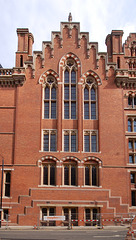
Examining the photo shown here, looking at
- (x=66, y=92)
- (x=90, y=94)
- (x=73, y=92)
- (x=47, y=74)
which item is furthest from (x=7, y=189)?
(x=90, y=94)

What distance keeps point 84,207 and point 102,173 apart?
4.06 meters

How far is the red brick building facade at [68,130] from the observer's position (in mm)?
31297

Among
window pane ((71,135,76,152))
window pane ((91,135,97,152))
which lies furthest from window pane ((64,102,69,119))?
window pane ((91,135,97,152))

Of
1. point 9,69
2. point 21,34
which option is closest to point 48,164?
point 9,69

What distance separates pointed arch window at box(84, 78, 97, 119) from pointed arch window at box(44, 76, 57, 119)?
11.9 ft

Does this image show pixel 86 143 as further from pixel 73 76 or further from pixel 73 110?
pixel 73 76

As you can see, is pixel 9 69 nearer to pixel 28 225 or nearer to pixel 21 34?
pixel 21 34

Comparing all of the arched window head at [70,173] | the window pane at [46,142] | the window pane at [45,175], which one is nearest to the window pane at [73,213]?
the arched window head at [70,173]

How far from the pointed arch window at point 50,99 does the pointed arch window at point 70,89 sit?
1.37 m

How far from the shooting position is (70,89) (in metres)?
35.2

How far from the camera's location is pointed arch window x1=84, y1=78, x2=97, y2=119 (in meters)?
34.7

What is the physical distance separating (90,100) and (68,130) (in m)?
4.40

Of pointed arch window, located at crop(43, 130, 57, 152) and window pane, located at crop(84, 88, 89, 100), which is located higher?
window pane, located at crop(84, 88, 89, 100)

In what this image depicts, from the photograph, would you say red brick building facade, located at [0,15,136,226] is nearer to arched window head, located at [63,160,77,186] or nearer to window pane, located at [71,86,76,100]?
arched window head, located at [63,160,77,186]
